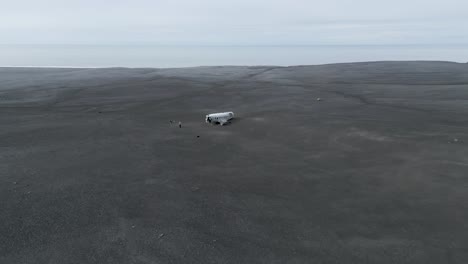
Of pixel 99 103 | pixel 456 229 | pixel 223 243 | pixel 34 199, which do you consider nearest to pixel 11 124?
pixel 99 103

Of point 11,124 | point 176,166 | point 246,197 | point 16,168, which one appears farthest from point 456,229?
point 11,124

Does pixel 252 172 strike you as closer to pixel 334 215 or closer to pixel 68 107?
pixel 334 215

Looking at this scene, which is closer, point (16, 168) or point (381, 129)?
point (16, 168)

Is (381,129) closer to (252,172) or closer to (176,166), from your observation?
(252,172)

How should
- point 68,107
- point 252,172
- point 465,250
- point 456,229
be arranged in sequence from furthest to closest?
1. point 68,107
2. point 252,172
3. point 456,229
4. point 465,250

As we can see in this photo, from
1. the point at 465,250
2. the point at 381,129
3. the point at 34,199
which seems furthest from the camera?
the point at 381,129

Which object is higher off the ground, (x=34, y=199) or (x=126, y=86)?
(x=126, y=86)
